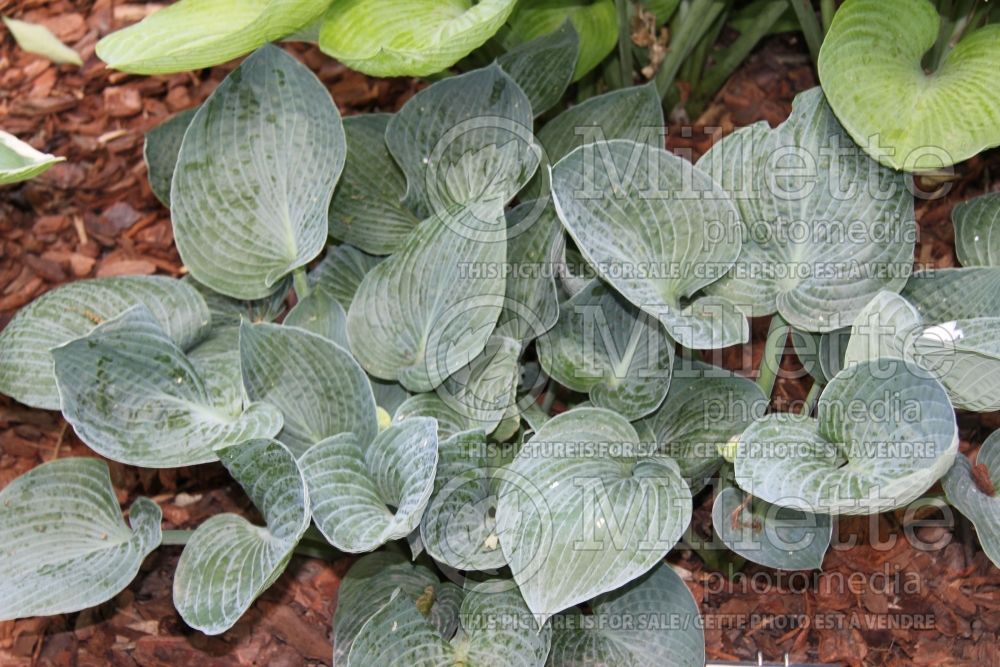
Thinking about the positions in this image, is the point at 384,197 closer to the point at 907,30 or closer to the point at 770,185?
the point at 770,185

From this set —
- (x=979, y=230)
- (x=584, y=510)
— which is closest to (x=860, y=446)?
(x=584, y=510)

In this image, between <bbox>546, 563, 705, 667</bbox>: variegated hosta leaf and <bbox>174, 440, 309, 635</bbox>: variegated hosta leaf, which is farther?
<bbox>546, 563, 705, 667</bbox>: variegated hosta leaf

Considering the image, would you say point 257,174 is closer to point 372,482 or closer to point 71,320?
point 71,320

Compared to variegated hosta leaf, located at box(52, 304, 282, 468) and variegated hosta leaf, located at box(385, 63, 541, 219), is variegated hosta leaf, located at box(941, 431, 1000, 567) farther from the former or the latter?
variegated hosta leaf, located at box(52, 304, 282, 468)

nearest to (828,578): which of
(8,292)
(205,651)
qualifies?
(205,651)

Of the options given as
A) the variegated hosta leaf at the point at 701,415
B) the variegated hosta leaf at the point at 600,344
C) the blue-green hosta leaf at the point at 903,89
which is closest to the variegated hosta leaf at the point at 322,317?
the variegated hosta leaf at the point at 600,344

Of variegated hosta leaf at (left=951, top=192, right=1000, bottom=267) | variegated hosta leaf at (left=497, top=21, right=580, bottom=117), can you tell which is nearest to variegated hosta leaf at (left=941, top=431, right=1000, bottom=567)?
variegated hosta leaf at (left=951, top=192, right=1000, bottom=267)
